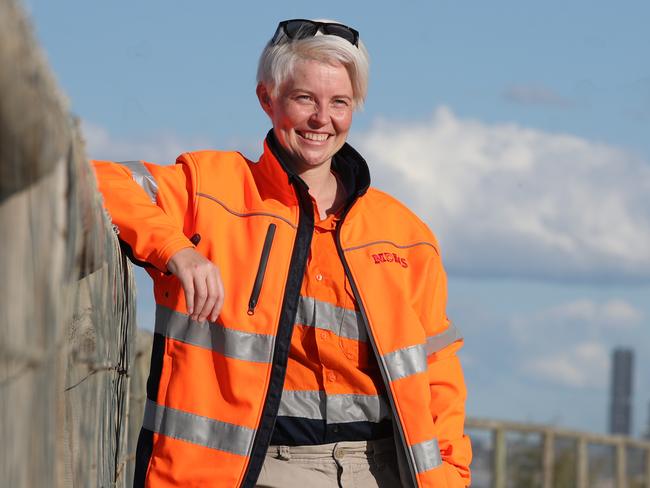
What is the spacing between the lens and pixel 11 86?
53.6 inches

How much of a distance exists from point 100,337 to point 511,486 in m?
13.2

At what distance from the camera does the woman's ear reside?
12.8 ft

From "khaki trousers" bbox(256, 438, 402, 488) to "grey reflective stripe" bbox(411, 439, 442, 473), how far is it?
0.36ft

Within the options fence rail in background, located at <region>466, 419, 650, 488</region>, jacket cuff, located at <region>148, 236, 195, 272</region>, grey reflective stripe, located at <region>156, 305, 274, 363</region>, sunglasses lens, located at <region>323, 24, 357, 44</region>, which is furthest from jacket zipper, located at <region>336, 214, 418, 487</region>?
fence rail in background, located at <region>466, 419, 650, 488</region>

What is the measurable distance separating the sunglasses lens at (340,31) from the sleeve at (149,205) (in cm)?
55

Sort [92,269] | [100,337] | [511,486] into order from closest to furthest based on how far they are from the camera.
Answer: [92,269]
[100,337]
[511,486]

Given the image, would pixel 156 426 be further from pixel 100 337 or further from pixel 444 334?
pixel 444 334

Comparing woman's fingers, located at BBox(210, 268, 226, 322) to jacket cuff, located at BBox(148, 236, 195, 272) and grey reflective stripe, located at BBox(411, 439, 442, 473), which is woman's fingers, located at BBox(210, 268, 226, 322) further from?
grey reflective stripe, located at BBox(411, 439, 442, 473)

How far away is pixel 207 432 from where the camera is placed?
3.32m

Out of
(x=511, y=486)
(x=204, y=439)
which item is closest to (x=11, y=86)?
(x=204, y=439)

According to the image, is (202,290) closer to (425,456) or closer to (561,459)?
(425,456)

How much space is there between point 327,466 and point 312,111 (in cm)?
95

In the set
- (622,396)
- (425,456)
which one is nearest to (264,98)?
(425,456)

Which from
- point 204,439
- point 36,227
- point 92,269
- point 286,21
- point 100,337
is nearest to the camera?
point 36,227
